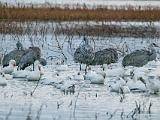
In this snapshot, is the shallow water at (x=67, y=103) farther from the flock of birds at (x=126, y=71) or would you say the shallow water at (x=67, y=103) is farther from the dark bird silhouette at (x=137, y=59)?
the dark bird silhouette at (x=137, y=59)

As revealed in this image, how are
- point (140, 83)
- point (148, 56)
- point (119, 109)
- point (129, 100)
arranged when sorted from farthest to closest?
point (148, 56)
point (140, 83)
point (129, 100)
point (119, 109)

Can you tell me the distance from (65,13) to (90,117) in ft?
60.3

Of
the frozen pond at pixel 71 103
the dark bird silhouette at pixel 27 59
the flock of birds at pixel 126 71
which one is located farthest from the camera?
the dark bird silhouette at pixel 27 59

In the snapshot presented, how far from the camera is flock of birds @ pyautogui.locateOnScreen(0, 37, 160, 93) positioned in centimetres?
876

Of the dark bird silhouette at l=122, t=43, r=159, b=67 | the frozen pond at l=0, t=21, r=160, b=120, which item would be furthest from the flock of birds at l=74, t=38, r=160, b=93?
the frozen pond at l=0, t=21, r=160, b=120

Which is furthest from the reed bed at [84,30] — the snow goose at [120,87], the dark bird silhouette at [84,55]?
the snow goose at [120,87]

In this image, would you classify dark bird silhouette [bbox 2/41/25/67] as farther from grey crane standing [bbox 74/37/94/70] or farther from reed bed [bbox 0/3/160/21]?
reed bed [bbox 0/3/160/21]

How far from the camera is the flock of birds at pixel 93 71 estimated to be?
876 centimetres

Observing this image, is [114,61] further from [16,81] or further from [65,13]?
[65,13]

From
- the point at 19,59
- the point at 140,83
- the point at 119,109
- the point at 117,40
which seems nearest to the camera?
the point at 119,109

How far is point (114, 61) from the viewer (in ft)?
41.8

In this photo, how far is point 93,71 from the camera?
33.8 feet

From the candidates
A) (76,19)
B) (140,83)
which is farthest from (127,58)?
(76,19)

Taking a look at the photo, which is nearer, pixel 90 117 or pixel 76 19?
pixel 90 117
